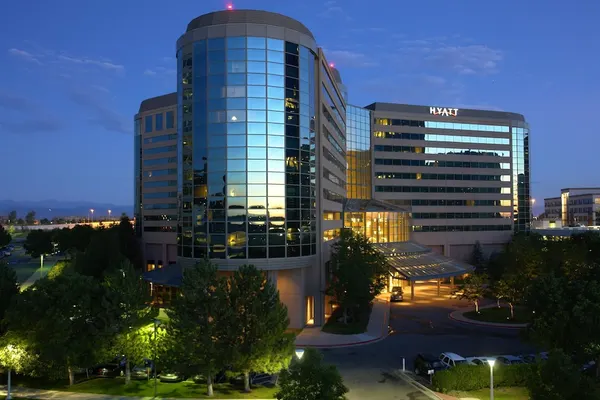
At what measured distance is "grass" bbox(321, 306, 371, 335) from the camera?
46.6 m

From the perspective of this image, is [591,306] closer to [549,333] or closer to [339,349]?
[549,333]

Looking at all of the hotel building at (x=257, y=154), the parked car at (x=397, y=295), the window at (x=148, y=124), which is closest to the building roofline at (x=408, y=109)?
the hotel building at (x=257, y=154)

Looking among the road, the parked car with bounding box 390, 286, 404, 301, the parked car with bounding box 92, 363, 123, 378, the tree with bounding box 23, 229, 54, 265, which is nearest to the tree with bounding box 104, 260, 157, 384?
the parked car with bounding box 92, 363, 123, 378

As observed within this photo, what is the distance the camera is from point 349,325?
4916cm

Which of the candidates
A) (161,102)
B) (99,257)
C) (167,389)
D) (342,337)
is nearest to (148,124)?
(161,102)

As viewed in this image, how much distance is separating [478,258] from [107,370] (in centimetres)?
7904

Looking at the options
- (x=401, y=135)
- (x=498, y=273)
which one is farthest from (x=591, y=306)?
(x=401, y=135)

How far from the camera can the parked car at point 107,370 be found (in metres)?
33.3

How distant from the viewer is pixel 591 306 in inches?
1062

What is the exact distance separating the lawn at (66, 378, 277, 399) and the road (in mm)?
5960

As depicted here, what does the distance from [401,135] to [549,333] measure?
70780 mm

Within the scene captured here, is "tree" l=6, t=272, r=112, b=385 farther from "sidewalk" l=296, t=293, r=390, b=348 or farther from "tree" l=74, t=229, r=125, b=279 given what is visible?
"tree" l=74, t=229, r=125, b=279

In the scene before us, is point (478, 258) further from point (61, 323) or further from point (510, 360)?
point (61, 323)

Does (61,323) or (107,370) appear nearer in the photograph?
(61,323)
